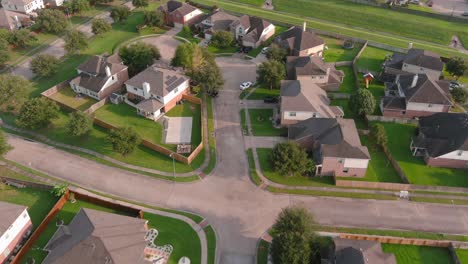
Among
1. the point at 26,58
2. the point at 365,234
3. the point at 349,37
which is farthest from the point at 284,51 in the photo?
the point at 26,58

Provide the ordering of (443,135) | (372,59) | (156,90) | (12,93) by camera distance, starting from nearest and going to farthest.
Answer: (443,135), (12,93), (156,90), (372,59)

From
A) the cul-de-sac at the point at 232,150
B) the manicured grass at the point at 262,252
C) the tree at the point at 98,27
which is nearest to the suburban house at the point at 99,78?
the cul-de-sac at the point at 232,150

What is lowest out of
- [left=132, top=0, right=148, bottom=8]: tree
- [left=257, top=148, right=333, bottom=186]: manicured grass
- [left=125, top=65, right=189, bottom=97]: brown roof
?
[left=257, top=148, right=333, bottom=186]: manicured grass

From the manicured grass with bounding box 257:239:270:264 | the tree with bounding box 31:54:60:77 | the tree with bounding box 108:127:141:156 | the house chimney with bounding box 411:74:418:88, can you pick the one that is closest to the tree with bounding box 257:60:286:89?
the house chimney with bounding box 411:74:418:88

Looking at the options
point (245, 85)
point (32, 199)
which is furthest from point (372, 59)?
point (32, 199)

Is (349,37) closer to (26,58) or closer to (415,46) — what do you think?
(415,46)

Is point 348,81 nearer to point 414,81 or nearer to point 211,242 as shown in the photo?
point 414,81

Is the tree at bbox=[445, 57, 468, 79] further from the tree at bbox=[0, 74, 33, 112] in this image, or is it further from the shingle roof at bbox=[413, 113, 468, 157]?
the tree at bbox=[0, 74, 33, 112]
